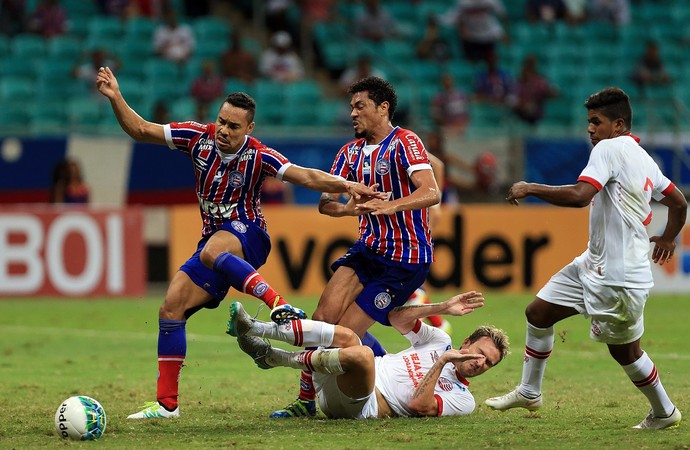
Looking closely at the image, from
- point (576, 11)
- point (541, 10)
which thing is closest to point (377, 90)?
point (541, 10)

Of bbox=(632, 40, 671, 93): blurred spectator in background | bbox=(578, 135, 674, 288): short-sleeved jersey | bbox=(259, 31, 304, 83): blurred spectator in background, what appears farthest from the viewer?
bbox=(632, 40, 671, 93): blurred spectator in background

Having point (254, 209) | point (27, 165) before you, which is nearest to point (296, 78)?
point (27, 165)

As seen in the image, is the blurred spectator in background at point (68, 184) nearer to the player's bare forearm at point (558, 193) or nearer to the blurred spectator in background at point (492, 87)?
the blurred spectator in background at point (492, 87)

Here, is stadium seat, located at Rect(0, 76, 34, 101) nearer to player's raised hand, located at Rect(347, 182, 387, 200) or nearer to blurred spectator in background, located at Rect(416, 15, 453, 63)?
blurred spectator in background, located at Rect(416, 15, 453, 63)

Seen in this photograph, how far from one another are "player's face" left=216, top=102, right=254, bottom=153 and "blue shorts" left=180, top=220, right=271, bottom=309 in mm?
576

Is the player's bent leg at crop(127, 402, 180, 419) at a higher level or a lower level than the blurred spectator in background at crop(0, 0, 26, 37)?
lower

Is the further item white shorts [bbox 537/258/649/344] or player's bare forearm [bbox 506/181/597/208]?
white shorts [bbox 537/258/649/344]

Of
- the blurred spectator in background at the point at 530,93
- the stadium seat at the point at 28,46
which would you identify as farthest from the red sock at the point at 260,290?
the blurred spectator in background at the point at 530,93

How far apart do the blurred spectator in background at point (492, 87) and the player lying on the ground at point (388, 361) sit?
1461 cm

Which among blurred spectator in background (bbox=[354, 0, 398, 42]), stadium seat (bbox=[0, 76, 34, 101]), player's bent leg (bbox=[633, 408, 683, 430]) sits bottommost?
player's bent leg (bbox=[633, 408, 683, 430])

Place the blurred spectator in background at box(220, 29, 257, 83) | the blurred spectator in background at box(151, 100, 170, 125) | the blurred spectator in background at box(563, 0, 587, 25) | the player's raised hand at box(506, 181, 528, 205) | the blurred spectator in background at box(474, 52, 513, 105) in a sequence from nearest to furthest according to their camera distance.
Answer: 1. the player's raised hand at box(506, 181, 528, 205)
2. the blurred spectator in background at box(151, 100, 170, 125)
3. the blurred spectator in background at box(220, 29, 257, 83)
4. the blurred spectator in background at box(474, 52, 513, 105)
5. the blurred spectator in background at box(563, 0, 587, 25)

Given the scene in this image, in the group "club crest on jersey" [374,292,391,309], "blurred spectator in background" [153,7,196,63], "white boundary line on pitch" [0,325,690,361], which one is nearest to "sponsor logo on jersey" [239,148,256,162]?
"club crest on jersey" [374,292,391,309]

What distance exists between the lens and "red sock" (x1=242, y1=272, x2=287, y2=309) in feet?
26.3

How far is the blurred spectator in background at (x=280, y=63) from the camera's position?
72.8 feet
